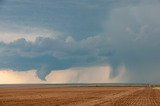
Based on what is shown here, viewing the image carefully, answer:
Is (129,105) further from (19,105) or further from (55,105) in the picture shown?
(19,105)

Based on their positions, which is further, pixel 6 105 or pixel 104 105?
pixel 6 105

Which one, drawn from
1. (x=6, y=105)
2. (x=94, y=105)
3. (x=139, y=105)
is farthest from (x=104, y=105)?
(x=6, y=105)

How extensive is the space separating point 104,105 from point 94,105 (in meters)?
1.09

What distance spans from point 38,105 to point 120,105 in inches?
361

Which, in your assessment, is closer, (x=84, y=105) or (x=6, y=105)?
(x=84, y=105)

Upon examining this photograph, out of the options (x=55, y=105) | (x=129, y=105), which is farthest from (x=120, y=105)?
(x=55, y=105)

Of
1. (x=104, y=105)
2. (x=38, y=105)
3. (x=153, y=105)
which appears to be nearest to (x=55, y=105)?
(x=38, y=105)

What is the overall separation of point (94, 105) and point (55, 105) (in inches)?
176

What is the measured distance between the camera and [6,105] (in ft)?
147

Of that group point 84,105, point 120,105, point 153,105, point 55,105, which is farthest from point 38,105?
point 153,105

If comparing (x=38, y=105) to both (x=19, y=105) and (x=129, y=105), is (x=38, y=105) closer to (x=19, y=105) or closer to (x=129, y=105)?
(x=19, y=105)

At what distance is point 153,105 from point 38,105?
506 inches

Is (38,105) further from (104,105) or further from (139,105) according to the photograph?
(139,105)

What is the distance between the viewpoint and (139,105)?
43.3m
